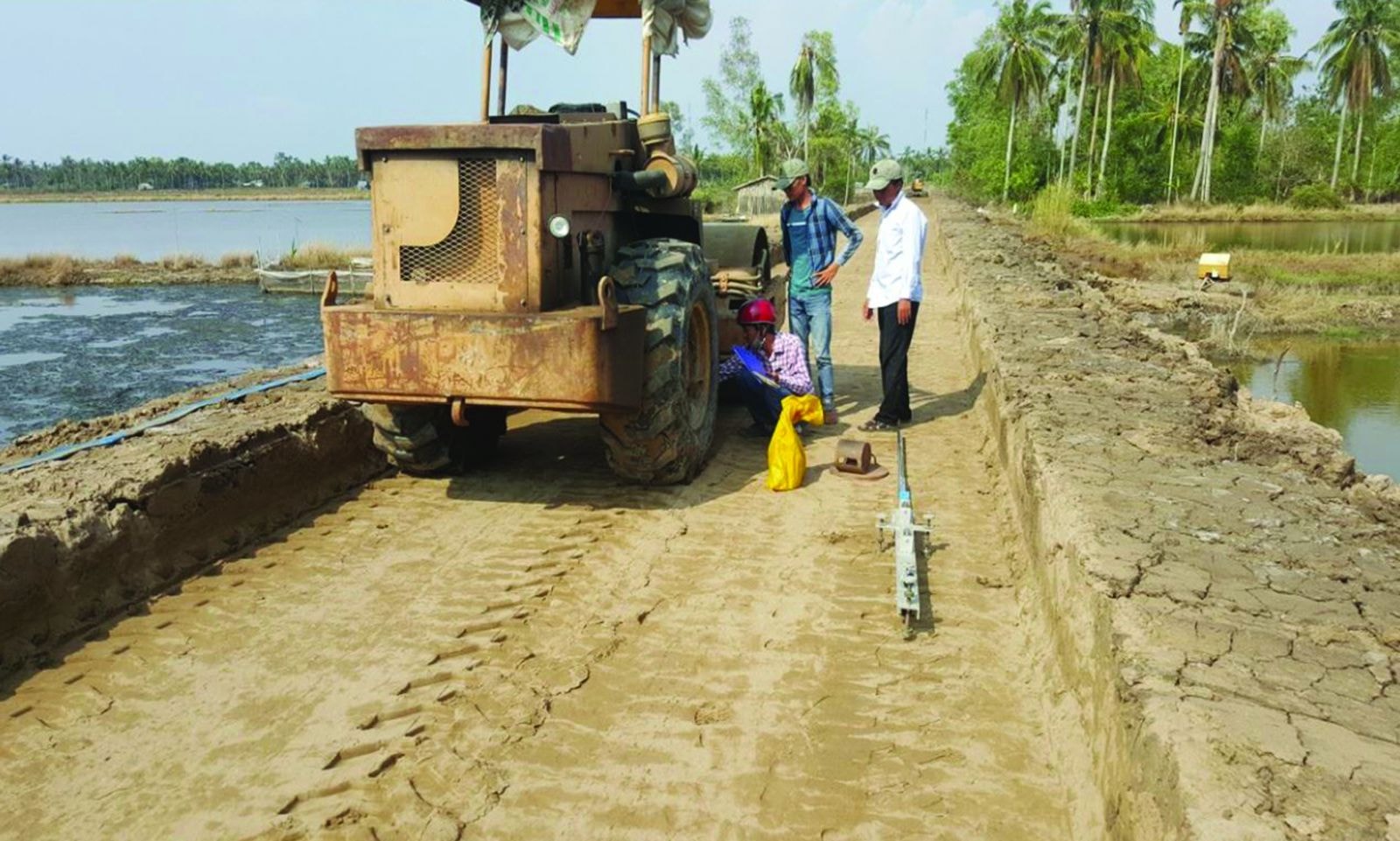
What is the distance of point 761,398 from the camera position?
22.6ft

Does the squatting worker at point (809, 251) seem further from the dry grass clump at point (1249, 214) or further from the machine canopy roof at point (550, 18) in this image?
the dry grass clump at point (1249, 214)

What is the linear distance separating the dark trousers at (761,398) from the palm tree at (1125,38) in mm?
49169

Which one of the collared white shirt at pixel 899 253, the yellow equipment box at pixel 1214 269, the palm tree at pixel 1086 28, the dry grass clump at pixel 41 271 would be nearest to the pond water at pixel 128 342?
the dry grass clump at pixel 41 271

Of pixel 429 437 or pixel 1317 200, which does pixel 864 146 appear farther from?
pixel 429 437

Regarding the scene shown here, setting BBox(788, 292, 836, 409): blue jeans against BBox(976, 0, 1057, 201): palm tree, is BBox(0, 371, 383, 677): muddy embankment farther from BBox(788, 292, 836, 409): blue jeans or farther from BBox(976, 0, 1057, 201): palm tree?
BBox(976, 0, 1057, 201): palm tree

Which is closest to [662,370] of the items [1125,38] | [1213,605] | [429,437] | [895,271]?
[429,437]

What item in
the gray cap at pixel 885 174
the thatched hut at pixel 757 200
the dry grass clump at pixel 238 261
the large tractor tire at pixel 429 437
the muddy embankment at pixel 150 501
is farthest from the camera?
the thatched hut at pixel 757 200

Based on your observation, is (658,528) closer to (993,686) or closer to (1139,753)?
(993,686)

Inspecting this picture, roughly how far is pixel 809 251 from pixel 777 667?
3970 mm

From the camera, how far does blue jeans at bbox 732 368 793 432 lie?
681 cm

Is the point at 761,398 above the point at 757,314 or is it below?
below

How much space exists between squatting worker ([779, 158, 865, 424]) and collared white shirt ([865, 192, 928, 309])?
0.30 metres

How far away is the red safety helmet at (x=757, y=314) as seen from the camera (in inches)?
279

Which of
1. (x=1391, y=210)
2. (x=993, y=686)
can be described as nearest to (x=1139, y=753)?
(x=993, y=686)
